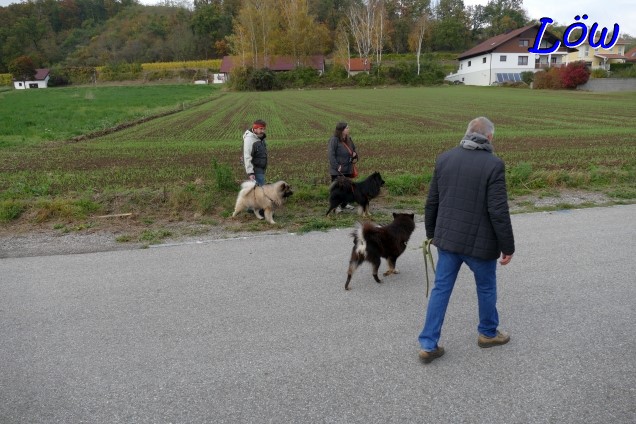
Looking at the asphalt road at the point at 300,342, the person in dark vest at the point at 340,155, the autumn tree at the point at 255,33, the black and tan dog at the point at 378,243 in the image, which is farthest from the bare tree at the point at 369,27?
the asphalt road at the point at 300,342

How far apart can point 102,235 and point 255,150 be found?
3102mm

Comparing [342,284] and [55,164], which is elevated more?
[55,164]

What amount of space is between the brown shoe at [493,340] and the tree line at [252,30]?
82.7m

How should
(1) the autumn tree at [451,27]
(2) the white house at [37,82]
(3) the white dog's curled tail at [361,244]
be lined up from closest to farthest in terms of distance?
(3) the white dog's curled tail at [361,244], (2) the white house at [37,82], (1) the autumn tree at [451,27]

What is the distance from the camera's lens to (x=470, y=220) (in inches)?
141

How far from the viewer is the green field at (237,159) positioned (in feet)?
29.5

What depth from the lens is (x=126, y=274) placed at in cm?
583

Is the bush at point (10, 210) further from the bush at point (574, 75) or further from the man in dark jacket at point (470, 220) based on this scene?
the bush at point (574, 75)

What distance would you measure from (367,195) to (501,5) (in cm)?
11614

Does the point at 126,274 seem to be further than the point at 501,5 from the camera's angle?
No

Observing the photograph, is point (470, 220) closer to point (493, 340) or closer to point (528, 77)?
point (493, 340)

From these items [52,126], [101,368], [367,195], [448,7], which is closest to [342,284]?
[101,368]

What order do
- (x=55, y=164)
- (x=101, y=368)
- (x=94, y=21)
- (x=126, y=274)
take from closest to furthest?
(x=101, y=368) → (x=126, y=274) → (x=55, y=164) → (x=94, y=21)

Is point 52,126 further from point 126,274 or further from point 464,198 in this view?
point 464,198
